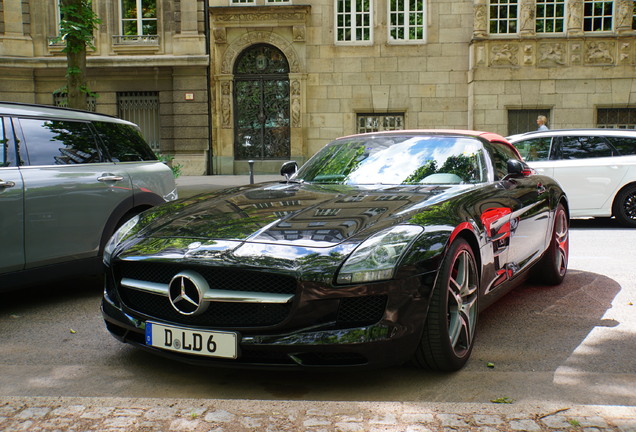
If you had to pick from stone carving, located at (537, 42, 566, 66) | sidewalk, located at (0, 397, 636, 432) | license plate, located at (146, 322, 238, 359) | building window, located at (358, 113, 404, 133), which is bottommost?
sidewalk, located at (0, 397, 636, 432)

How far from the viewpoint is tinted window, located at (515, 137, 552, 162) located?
1072cm

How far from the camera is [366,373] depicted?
12.1 feet

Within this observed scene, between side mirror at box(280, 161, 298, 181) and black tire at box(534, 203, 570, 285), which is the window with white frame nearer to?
side mirror at box(280, 161, 298, 181)

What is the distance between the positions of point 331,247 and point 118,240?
4.68ft

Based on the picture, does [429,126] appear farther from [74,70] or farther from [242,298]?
[242,298]

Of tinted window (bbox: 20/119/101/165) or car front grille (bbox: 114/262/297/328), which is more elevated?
tinted window (bbox: 20/119/101/165)

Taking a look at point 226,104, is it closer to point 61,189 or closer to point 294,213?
point 61,189

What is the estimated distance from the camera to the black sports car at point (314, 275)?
3.19 metres

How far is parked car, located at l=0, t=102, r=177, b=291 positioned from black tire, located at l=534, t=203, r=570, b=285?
354 centimetres

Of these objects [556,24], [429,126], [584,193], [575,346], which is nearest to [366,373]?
[575,346]

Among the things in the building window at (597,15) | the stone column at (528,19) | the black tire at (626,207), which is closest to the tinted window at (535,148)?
the black tire at (626,207)

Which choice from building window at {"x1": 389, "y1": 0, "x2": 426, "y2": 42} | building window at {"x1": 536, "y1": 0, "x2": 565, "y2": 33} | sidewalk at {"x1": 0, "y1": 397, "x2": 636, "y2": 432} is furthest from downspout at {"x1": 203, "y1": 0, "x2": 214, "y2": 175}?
sidewalk at {"x1": 0, "y1": 397, "x2": 636, "y2": 432}

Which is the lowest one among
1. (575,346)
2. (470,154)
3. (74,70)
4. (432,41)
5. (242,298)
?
(575,346)

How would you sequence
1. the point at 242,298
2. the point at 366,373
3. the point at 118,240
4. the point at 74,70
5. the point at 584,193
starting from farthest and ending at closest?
the point at 74,70 → the point at 584,193 → the point at 118,240 → the point at 366,373 → the point at 242,298
